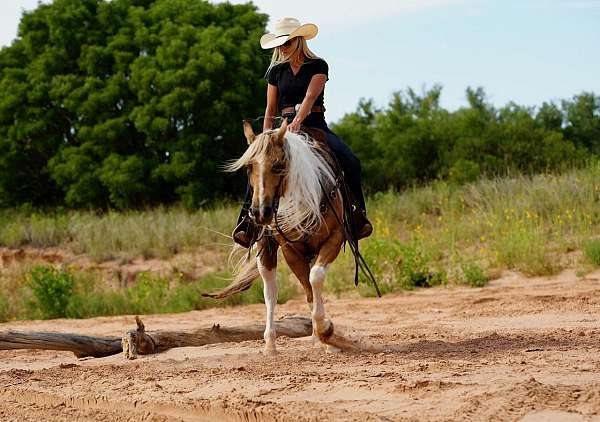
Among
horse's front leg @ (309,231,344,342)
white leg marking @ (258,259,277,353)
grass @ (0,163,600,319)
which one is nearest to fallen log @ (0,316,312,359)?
white leg marking @ (258,259,277,353)

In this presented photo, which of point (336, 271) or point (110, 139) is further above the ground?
point (110, 139)

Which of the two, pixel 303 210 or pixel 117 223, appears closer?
pixel 303 210

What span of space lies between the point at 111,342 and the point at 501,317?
4.57 metres

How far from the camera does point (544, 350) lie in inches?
314

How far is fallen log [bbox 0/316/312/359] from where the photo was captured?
9.63 meters

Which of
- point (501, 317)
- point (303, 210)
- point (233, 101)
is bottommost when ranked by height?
point (501, 317)

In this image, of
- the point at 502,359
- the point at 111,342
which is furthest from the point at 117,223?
the point at 502,359

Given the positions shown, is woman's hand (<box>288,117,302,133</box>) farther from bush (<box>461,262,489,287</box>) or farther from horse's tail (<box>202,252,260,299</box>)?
bush (<box>461,262,489,287</box>)

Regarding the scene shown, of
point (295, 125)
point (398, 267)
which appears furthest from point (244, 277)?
point (398, 267)

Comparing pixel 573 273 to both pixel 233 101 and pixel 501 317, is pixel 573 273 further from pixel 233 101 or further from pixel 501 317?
pixel 233 101

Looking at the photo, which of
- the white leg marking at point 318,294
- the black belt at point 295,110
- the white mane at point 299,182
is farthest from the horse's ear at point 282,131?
the white leg marking at point 318,294

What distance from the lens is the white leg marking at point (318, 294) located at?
8.37 m

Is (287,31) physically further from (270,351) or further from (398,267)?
(398,267)

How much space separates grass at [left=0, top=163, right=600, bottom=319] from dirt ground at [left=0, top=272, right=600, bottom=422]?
4174 millimetres
